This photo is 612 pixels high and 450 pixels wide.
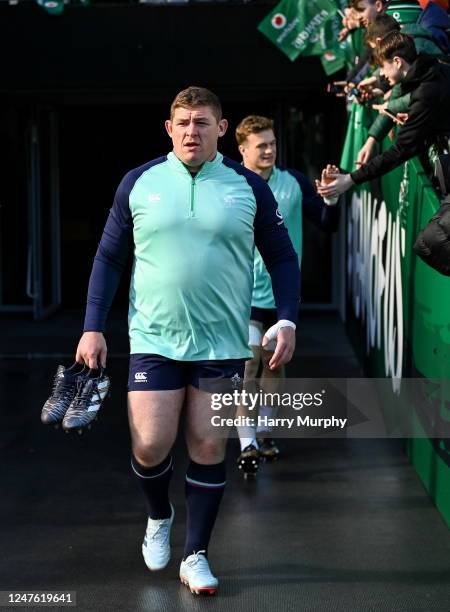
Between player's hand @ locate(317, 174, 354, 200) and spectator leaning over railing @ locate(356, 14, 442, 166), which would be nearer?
player's hand @ locate(317, 174, 354, 200)

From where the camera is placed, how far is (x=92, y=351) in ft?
15.2

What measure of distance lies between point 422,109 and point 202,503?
245cm

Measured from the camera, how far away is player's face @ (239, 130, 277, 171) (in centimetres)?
660

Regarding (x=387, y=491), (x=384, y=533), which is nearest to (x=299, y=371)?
(x=387, y=491)

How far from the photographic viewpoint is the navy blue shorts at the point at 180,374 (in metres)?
4.66

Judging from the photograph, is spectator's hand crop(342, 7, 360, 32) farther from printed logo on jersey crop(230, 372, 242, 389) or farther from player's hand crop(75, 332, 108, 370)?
player's hand crop(75, 332, 108, 370)

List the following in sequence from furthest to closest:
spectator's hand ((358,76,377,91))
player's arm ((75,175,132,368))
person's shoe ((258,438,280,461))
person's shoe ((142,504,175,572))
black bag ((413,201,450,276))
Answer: spectator's hand ((358,76,377,91)) < person's shoe ((258,438,280,461)) < person's shoe ((142,504,175,572)) < player's arm ((75,175,132,368)) < black bag ((413,201,450,276))

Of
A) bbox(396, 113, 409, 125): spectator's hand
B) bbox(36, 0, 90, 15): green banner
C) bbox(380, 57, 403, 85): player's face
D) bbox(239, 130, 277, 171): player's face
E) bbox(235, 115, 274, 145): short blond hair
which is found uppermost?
bbox(36, 0, 90, 15): green banner

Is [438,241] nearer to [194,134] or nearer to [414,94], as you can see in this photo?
[194,134]

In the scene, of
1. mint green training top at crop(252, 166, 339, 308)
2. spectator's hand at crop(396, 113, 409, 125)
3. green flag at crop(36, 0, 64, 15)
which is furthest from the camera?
green flag at crop(36, 0, 64, 15)

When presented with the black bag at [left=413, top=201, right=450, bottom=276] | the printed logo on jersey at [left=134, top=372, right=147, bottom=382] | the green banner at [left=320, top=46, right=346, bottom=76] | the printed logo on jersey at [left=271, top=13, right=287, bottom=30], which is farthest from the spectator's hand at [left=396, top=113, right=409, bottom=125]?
the printed logo on jersey at [left=271, top=13, right=287, bottom=30]

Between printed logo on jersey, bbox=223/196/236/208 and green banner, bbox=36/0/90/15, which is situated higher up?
green banner, bbox=36/0/90/15

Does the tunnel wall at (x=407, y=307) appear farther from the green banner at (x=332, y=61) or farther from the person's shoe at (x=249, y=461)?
the green banner at (x=332, y=61)

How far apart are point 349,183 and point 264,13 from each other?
6.16m
